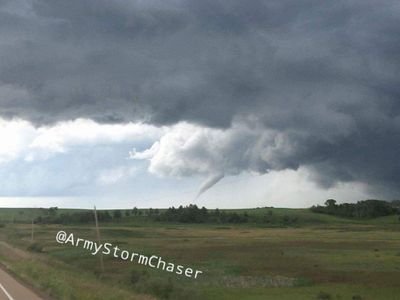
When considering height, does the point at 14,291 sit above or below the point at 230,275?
above

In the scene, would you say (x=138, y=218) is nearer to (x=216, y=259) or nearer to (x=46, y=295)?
(x=216, y=259)

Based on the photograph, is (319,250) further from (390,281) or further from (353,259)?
(390,281)

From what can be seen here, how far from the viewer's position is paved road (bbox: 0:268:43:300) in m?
26.5

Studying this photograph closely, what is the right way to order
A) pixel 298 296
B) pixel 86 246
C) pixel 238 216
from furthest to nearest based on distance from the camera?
pixel 238 216 < pixel 86 246 < pixel 298 296

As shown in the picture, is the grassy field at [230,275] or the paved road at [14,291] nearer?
the paved road at [14,291]

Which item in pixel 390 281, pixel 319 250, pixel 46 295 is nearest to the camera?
pixel 46 295

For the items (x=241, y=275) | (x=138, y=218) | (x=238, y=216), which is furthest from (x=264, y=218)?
(x=241, y=275)

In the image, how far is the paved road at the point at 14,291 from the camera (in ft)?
87.1

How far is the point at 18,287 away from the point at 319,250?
153 ft

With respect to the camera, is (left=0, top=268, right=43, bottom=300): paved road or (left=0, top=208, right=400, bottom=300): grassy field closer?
(left=0, top=268, right=43, bottom=300): paved road

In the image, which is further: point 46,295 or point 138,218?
point 138,218

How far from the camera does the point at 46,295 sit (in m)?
28.1

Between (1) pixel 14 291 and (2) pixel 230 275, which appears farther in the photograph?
(2) pixel 230 275

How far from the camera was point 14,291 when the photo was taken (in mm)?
29125
